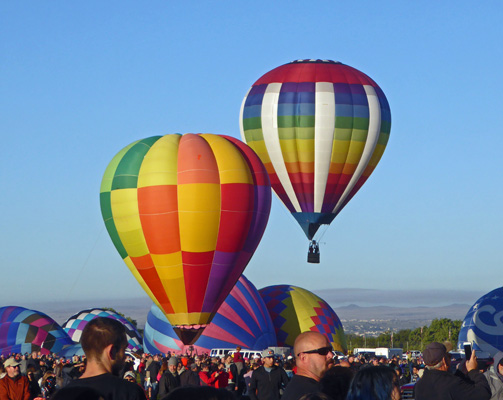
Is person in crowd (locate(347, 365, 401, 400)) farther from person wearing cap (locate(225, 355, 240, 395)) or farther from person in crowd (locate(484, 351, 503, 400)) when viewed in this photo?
person wearing cap (locate(225, 355, 240, 395))

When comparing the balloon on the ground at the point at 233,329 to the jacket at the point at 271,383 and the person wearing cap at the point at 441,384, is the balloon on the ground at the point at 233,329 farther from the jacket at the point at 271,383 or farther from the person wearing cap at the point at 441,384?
the person wearing cap at the point at 441,384

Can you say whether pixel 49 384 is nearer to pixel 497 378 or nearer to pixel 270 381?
pixel 270 381

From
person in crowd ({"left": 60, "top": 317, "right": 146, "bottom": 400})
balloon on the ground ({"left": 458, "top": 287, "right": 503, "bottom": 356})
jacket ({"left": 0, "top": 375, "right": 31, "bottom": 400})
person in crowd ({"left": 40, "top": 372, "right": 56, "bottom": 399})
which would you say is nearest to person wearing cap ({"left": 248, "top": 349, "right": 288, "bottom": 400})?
jacket ({"left": 0, "top": 375, "right": 31, "bottom": 400})

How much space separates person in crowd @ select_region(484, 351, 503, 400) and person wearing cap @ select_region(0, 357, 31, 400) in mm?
4461

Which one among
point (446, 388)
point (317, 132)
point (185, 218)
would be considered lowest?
point (446, 388)

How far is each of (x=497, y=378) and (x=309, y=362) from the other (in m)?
1.73

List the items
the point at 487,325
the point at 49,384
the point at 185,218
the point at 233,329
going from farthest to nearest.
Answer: the point at 487,325 < the point at 233,329 < the point at 185,218 < the point at 49,384

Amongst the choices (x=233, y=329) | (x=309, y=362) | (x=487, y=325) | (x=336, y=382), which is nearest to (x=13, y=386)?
(x=336, y=382)

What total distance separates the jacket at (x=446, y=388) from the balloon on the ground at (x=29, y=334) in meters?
29.8

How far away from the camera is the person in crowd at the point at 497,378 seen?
592 centimetres

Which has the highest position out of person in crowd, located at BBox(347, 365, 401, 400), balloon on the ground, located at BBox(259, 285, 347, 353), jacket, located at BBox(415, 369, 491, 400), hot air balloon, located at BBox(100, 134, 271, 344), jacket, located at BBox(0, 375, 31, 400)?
hot air balloon, located at BBox(100, 134, 271, 344)

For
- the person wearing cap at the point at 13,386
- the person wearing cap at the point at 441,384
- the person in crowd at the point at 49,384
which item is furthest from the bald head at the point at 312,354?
the person in crowd at the point at 49,384

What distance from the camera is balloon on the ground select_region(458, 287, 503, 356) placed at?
97.1 ft

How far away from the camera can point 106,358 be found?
4121mm
